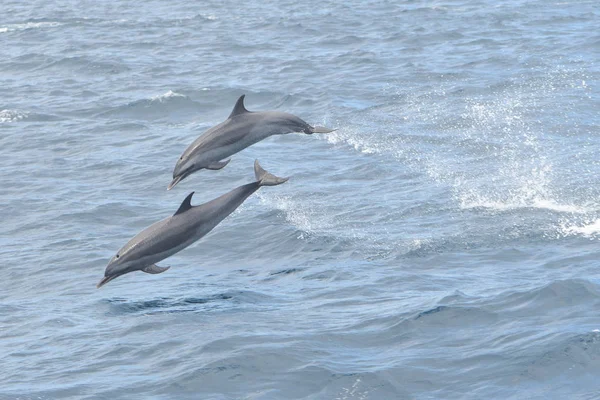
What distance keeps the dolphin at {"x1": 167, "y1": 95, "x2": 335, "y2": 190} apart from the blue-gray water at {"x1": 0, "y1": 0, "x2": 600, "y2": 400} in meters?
2.25

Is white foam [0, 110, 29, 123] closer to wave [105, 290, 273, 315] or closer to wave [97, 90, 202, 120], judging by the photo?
wave [97, 90, 202, 120]

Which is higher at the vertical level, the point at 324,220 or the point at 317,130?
the point at 317,130

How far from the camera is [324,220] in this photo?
60.3 ft

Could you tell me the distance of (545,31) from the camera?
35.3 metres

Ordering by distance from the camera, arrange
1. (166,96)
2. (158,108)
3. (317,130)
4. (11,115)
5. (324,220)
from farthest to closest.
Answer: (166,96) < (158,108) < (11,115) < (324,220) < (317,130)

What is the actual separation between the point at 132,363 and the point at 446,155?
1061 cm

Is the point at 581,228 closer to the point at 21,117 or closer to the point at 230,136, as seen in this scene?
the point at 230,136

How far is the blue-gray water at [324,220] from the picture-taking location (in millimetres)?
12172

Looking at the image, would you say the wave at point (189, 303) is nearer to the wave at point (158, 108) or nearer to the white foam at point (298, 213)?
the white foam at point (298, 213)

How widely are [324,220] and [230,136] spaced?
7387mm

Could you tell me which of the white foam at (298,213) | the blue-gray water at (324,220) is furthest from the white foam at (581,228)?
the white foam at (298,213)

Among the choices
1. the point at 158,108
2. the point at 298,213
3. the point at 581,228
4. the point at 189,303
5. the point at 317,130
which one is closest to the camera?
the point at 317,130

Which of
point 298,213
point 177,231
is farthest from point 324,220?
point 177,231

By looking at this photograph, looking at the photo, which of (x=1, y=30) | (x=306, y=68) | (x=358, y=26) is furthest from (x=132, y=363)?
(x=1, y=30)
